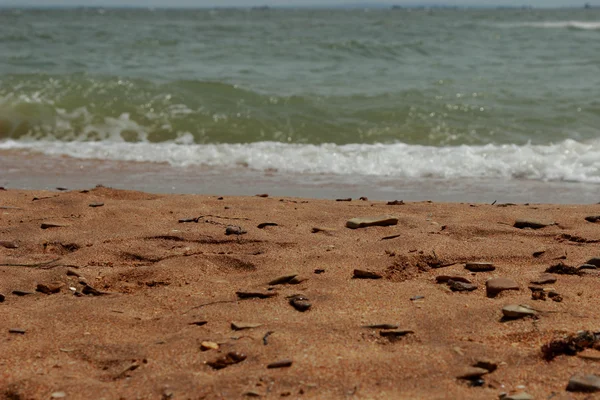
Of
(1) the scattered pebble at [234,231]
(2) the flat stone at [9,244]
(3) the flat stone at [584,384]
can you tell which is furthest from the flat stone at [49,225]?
(3) the flat stone at [584,384]

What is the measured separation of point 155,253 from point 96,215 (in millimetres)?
940

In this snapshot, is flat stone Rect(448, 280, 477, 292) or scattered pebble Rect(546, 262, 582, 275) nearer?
flat stone Rect(448, 280, 477, 292)

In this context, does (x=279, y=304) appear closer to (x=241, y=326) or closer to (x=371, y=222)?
(x=241, y=326)

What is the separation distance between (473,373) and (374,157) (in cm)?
523

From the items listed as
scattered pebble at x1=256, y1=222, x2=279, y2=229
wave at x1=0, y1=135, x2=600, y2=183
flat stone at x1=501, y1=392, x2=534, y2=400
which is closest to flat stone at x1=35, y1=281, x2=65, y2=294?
scattered pebble at x1=256, y1=222, x2=279, y2=229

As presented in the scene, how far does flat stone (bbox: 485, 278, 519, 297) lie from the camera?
3.33 metres

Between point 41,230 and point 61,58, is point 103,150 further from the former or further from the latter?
point 61,58

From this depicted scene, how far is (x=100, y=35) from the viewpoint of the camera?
21.7 metres

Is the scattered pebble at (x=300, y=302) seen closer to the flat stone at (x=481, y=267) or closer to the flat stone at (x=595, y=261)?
the flat stone at (x=481, y=267)

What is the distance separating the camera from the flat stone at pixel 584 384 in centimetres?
243

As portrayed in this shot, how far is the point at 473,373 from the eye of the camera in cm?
256

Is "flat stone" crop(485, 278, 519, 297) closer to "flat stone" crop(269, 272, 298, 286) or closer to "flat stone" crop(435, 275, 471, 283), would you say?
"flat stone" crop(435, 275, 471, 283)

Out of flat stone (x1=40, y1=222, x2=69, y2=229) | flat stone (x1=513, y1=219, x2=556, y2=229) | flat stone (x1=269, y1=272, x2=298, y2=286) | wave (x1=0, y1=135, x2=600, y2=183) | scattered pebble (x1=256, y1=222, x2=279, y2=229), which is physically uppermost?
wave (x1=0, y1=135, x2=600, y2=183)

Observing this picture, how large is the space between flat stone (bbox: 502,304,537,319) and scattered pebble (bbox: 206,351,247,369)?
1.02 metres
